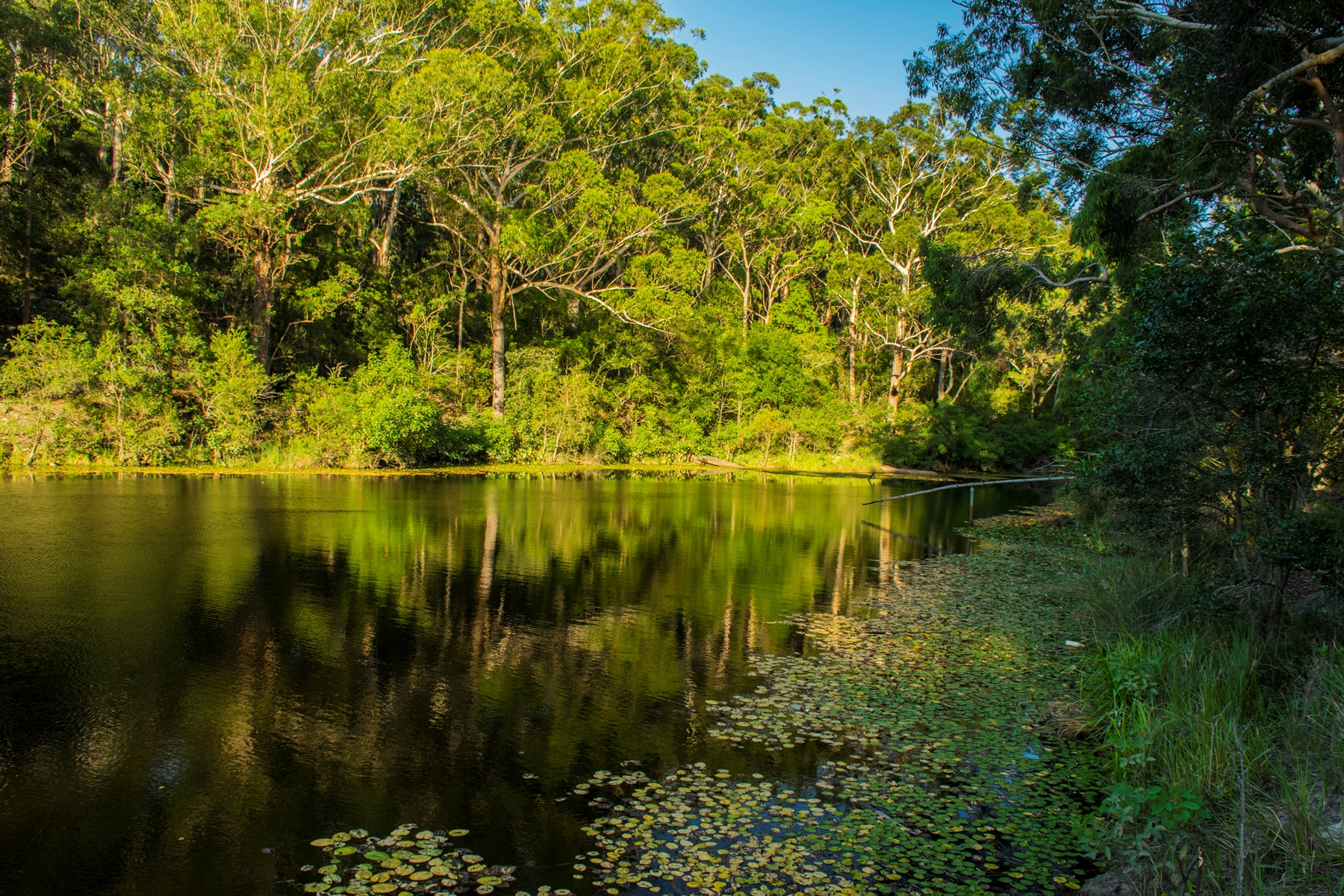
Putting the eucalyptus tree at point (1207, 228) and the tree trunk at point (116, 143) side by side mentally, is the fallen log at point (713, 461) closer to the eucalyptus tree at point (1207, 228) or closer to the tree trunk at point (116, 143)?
the eucalyptus tree at point (1207, 228)

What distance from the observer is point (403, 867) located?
15.0ft

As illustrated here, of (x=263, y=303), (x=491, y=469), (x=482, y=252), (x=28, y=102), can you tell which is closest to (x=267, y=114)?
(x=263, y=303)

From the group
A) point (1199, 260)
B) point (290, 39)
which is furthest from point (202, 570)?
point (290, 39)

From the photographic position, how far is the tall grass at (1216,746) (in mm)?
4066

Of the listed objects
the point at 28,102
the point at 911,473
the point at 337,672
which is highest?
the point at 28,102

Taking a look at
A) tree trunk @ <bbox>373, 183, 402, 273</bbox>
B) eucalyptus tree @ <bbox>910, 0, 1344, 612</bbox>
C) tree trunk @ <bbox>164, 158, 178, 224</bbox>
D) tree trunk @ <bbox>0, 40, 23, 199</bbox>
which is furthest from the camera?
tree trunk @ <bbox>373, 183, 402, 273</bbox>

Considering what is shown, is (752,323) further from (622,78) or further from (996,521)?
(996,521)

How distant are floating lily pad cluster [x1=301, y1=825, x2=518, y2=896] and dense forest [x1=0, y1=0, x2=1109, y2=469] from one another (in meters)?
16.9

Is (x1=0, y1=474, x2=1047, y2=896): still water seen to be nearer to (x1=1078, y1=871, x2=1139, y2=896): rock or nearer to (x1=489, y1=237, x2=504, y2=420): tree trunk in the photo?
(x1=1078, y1=871, x2=1139, y2=896): rock

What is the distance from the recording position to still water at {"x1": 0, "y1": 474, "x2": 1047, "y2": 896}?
503 centimetres

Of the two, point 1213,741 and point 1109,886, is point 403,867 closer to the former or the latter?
point 1109,886

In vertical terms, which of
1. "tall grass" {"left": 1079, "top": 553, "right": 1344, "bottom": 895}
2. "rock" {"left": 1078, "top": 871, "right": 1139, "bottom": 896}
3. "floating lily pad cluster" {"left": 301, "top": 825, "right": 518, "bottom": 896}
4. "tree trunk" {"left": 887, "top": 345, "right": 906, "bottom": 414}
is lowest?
"rock" {"left": 1078, "top": 871, "right": 1139, "bottom": 896}

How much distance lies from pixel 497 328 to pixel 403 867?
31.7 metres

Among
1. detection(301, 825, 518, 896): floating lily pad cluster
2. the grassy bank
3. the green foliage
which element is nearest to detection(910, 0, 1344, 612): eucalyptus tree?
detection(301, 825, 518, 896): floating lily pad cluster
